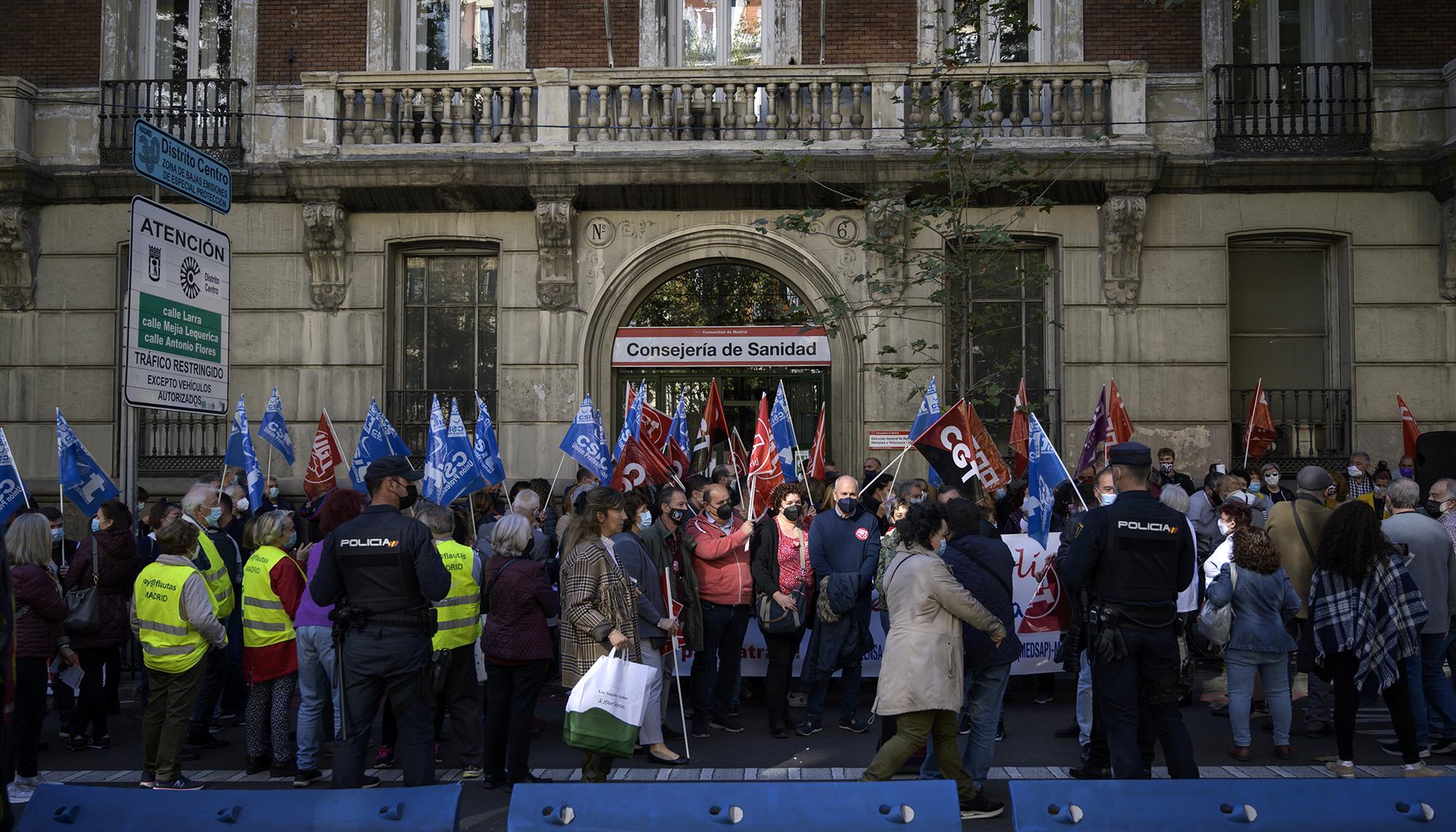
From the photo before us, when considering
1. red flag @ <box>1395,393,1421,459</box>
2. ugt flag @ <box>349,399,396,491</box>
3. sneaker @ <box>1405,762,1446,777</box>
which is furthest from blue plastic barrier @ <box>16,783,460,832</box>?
red flag @ <box>1395,393,1421,459</box>

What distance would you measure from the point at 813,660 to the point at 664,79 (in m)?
8.98

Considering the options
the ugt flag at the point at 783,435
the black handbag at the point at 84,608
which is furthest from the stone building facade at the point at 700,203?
the black handbag at the point at 84,608

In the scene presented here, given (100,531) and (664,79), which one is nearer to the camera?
(100,531)

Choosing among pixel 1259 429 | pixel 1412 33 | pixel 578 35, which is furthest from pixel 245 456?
pixel 1412 33

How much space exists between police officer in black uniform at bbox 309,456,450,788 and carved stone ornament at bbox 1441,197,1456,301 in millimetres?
14452

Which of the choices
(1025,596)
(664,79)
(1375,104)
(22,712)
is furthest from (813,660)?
(1375,104)

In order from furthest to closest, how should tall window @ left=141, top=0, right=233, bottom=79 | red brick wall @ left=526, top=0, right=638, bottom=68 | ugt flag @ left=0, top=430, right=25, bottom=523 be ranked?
tall window @ left=141, top=0, right=233, bottom=79 < red brick wall @ left=526, top=0, right=638, bottom=68 < ugt flag @ left=0, top=430, right=25, bottom=523

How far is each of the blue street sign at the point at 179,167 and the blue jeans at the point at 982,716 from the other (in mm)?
6089

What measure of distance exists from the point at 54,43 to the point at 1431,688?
17987mm

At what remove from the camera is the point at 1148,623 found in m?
6.98

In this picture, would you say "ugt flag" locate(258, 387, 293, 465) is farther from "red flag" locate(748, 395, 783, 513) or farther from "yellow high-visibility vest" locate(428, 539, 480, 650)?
"yellow high-visibility vest" locate(428, 539, 480, 650)

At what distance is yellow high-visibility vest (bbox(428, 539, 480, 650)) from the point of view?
8008 millimetres

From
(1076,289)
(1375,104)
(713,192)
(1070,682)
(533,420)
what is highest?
(1375,104)

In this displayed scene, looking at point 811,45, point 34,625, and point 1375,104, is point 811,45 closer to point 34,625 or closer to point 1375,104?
point 1375,104
